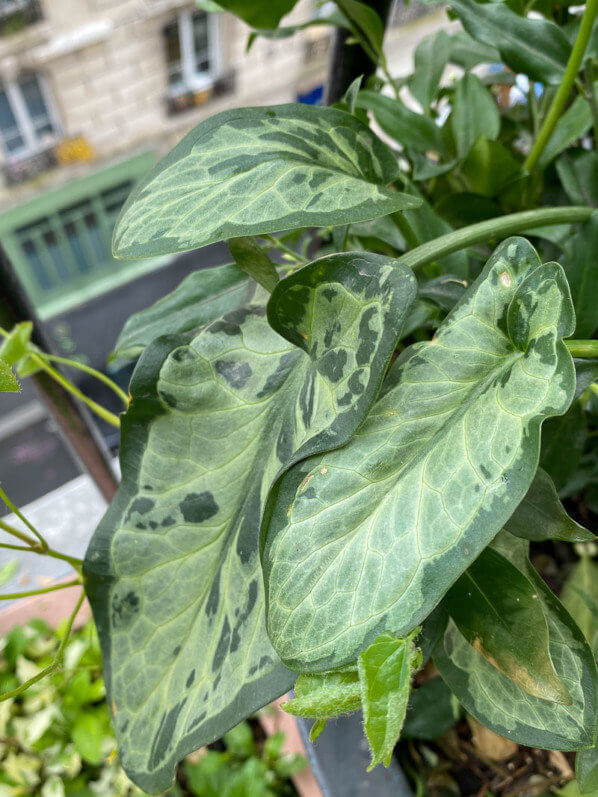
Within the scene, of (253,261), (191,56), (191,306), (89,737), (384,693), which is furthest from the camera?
(191,56)

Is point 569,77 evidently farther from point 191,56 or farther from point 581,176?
point 191,56

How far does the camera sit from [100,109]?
2525mm

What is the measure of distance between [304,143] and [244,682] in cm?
29

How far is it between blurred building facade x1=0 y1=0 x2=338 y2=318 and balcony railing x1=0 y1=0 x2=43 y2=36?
0.10m

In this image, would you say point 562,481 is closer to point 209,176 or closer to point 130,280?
point 209,176

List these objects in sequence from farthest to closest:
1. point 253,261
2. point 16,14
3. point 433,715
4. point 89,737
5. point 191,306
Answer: point 16,14, point 89,737, point 433,715, point 191,306, point 253,261

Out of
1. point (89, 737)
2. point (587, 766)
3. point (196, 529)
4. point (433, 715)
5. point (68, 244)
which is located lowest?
point (68, 244)

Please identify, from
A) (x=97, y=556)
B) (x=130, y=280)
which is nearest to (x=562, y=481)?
(x=97, y=556)

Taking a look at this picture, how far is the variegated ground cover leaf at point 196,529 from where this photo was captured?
35 centimetres

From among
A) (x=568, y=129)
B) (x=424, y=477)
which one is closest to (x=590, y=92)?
(x=568, y=129)

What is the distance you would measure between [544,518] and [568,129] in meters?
0.34

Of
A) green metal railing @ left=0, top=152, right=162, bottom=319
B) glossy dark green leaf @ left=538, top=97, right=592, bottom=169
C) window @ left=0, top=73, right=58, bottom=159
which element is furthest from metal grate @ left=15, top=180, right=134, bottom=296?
glossy dark green leaf @ left=538, top=97, right=592, bottom=169

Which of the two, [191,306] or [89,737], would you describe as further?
[89,737]

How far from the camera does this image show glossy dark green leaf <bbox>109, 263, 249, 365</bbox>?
448 millimetres
